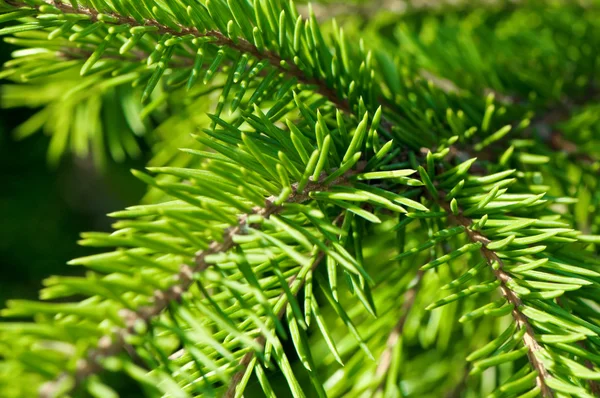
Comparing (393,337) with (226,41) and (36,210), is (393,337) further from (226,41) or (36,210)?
(36,210)

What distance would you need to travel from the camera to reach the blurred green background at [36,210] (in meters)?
0.74

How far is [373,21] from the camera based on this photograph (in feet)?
2.28

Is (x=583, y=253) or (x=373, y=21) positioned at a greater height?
(x=373, y=21)

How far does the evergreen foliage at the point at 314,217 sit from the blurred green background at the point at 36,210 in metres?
0.27

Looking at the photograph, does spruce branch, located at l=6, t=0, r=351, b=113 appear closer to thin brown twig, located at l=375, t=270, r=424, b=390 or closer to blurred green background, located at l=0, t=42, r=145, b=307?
thin brown twig, located at l=375, t=270, r=424, b=390

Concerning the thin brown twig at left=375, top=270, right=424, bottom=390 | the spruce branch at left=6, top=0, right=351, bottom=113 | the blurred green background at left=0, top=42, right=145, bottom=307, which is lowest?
the thin brown twig at left=375, top=270, right=424, bottom=390

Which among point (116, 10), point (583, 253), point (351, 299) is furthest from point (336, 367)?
point (116, 10)

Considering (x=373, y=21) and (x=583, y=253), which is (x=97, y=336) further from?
(x=373, y=21)

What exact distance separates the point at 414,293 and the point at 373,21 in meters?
0.42

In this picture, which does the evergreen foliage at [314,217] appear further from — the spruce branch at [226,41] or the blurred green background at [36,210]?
the blurred green background at [36,210]

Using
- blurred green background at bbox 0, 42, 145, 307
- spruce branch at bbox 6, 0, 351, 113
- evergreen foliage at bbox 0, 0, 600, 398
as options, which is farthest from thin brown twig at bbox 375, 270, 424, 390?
blurred green background at bbox 0, 42, 145, 307

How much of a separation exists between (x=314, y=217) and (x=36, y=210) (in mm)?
643

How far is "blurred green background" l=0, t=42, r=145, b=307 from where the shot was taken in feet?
2.42

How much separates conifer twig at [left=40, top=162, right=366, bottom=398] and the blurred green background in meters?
0.56
